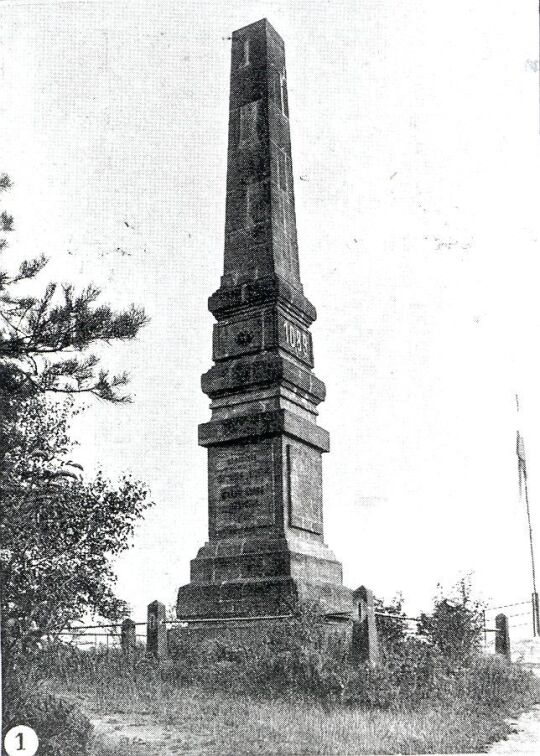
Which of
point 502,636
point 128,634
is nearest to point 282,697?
point 128,634

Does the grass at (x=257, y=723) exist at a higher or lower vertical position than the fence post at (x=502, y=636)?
lower

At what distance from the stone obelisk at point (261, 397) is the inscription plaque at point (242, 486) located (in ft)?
0.05

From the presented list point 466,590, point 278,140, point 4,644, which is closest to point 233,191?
point 278,140

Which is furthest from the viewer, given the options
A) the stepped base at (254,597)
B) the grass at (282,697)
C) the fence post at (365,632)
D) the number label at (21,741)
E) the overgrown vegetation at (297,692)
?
the stepped base at (254,597)

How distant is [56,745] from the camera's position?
6.28 m

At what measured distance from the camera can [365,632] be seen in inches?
367

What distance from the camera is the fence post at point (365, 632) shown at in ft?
30.3

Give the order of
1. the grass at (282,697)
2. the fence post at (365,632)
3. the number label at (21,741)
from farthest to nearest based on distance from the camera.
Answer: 1. the fence post at (365,632)
2. the grass at (282,697)
3. the number label at (21,741)

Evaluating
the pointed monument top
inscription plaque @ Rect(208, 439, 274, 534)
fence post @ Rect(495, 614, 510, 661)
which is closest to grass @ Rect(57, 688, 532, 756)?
inscription plaque @ Rect(208, 439, 274, 534)

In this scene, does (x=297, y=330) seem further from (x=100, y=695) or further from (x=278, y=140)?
(x=100, y=695)

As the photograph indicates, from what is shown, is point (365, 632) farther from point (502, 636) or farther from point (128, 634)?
point (502, 636)

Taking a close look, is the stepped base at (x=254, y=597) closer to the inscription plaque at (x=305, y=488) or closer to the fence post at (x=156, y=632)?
the fence post at (x=156, y=632)

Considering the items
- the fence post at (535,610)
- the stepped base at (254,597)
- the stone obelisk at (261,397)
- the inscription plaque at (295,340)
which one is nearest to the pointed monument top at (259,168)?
the stone obelisk at (261,397)

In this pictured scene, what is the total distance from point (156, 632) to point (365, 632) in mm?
2543
